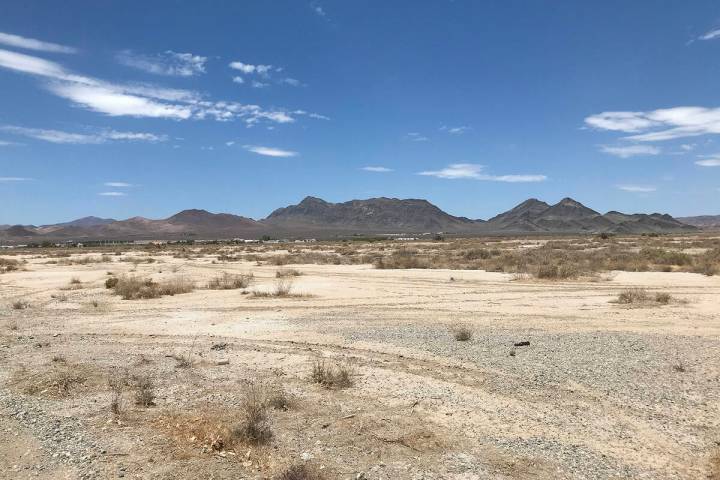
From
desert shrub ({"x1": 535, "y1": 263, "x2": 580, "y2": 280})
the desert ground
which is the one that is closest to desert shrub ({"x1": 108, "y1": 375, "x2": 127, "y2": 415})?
the desert ground

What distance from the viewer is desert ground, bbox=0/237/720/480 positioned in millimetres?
6039

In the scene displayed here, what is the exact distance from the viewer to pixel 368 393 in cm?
847

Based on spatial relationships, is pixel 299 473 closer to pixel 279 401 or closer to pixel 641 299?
pixel 279 401

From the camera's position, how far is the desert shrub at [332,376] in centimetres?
879

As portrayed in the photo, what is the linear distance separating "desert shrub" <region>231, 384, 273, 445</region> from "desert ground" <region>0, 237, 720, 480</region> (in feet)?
0.08

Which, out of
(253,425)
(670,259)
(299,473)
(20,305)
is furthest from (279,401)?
(670,259)

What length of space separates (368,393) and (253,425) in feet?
7.47

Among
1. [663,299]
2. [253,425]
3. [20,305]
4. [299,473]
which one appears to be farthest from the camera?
[20,305]

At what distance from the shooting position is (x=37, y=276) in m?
32.5

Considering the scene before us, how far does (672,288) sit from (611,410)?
16785mm

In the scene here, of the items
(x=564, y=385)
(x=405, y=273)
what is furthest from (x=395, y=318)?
(x=405, y=273)

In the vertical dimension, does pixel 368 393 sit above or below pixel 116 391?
below

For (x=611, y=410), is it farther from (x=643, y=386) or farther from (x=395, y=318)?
(x=395, y=318)

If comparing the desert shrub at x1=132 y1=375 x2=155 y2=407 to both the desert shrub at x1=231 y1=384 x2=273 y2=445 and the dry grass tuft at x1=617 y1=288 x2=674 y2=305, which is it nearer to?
the desert shrub at x1=231 y1=384 x2=273 y2=445
